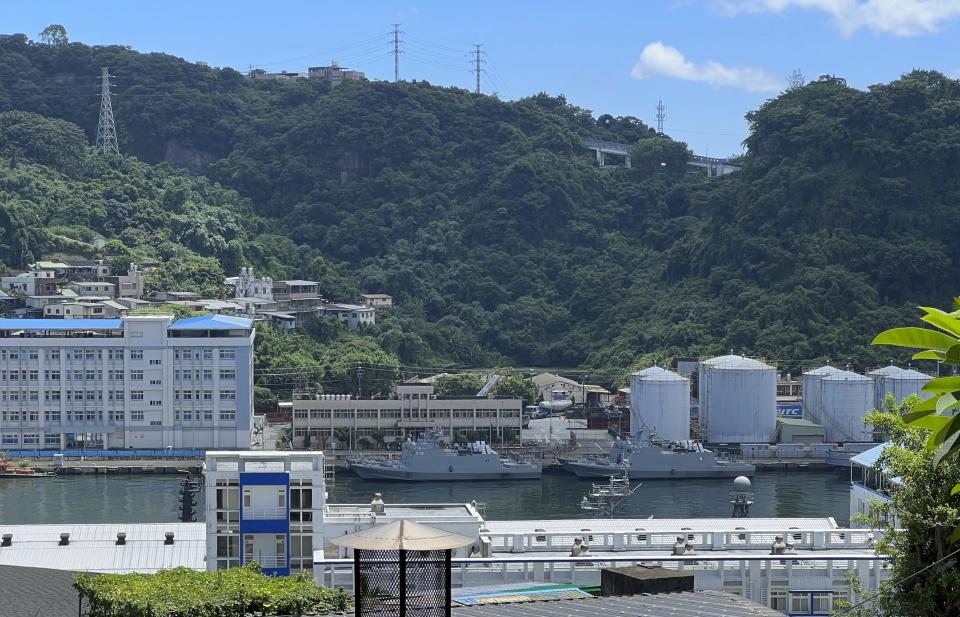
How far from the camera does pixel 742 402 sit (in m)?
50.2

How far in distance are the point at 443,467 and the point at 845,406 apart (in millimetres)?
14177

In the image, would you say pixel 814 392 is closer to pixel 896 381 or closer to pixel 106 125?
pixel 896 381

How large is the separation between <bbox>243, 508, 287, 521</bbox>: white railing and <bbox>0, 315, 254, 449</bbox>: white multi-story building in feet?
87.5

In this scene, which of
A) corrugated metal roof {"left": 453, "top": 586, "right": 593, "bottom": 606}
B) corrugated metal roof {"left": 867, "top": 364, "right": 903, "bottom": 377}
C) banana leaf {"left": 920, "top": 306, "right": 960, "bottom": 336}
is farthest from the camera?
corrugated metal roof {"left": 867, "top": 364, "right": 903, "bottom": 377}

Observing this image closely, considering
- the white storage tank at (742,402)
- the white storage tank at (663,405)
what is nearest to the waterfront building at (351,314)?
the white storage tank at (663,405)

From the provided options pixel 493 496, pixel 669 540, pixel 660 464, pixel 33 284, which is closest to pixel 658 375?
pixel 660 464

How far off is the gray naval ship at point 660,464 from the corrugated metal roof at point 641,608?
118ft

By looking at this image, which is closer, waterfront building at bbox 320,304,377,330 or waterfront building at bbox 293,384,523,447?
waterfront building at bbox 293,384,523,447

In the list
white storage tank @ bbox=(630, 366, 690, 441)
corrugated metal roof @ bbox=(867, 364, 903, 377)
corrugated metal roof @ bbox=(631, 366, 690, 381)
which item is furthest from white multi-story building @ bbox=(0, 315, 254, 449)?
corrugated metal roof @ bbox=(867, 364, 903, 377)

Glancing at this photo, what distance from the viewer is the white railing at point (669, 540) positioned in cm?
2148

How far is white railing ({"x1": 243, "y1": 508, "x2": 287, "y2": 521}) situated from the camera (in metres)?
20.3

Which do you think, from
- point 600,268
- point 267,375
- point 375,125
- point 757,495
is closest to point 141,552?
point 757,495

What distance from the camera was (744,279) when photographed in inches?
2598

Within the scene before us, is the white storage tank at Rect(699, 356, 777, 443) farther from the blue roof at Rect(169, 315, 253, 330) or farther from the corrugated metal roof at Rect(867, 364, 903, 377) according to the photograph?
the blue roof at Rect(169, 315, 253, 330)
